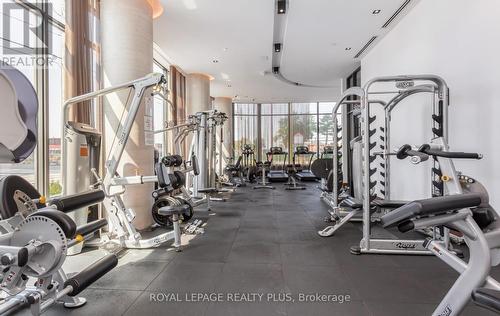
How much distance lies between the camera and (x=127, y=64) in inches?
153

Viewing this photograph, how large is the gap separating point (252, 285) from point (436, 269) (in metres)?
1.90

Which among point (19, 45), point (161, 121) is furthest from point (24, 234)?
point (161, 121)

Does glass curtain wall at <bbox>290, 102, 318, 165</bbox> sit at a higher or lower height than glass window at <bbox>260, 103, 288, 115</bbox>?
lower

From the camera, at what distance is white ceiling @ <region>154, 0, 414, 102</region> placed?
13.9 feet

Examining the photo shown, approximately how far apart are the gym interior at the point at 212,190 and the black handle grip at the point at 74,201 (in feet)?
0.05

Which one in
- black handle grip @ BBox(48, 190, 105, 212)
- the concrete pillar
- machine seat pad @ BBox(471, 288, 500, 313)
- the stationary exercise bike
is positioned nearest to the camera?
machine seat pad @ BBox(471, 288, 500, 313)

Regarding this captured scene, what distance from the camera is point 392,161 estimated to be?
521 cm

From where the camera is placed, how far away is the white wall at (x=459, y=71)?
3010 mm

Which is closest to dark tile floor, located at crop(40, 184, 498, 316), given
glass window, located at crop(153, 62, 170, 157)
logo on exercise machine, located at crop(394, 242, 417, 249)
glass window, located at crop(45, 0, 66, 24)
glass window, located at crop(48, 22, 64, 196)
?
logo on exercise machine, located at crop(394, 242, 417, 249)

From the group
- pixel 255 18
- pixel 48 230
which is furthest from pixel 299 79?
pixel 48 230

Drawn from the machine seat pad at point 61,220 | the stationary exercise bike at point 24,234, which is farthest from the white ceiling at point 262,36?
the machine seat pad at point 61,220

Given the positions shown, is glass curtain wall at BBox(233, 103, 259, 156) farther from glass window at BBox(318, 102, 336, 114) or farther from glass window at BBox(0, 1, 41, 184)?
glass window at BBox(0, 1, 41, 184)

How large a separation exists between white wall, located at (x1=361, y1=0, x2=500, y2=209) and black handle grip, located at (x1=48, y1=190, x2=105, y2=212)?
159 inches

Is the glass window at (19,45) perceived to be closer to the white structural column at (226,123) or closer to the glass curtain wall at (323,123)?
the white structural column at (226,123)
